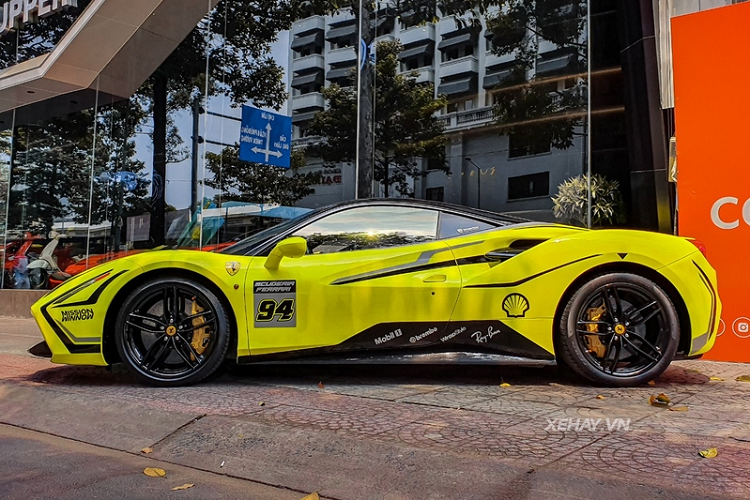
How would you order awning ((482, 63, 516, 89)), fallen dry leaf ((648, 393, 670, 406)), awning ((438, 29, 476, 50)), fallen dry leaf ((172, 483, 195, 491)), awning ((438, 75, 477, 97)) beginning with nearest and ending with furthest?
fallen dry leaf ((172, 483, 195, 491)) → fallen dry leaf ((648, 393, 670, 406)) → awning ((482, 63, 516, 89)) → awning ((438, 75, 477, 97)) → awning ((438, 29, 476, 50))

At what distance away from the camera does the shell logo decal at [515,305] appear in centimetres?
389

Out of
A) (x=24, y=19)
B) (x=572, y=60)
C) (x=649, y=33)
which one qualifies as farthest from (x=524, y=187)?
(x=24, y=19)

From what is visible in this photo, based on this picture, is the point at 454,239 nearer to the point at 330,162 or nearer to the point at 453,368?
the point at 453,368

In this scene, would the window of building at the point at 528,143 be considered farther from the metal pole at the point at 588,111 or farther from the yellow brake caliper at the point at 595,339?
the yellow brake caliper at the point at 595,339

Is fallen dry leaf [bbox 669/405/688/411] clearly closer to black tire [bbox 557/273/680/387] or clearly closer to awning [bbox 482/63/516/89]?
black tire [bbox 557/273/680/387]

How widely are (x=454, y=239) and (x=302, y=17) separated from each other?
6.74 metres

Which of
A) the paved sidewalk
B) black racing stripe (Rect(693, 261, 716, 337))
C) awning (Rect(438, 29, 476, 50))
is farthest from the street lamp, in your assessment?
black racing stripe (Rect(693, 261, 716, 337))

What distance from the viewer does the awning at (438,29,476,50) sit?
7.91 metres

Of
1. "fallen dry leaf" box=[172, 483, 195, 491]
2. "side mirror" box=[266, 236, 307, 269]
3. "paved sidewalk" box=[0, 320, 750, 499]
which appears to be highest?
"side mirror" box=[266, 236, 307, 269]

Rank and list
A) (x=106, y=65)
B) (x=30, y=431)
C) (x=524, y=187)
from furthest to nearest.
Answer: (x=106, y=65) → (x=524, y=187) → (x=30, y=431)

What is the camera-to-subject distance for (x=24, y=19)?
11.7m

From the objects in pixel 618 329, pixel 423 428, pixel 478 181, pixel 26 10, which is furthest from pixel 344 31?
pixel 423 428

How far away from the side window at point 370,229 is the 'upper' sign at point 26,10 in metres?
9.19

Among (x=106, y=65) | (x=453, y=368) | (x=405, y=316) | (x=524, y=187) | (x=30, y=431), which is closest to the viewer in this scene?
(x=30, y=431)
